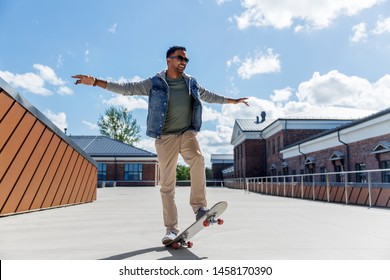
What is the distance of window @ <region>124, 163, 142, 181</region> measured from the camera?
155 ft

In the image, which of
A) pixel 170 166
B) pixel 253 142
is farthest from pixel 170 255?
pixel 253 142

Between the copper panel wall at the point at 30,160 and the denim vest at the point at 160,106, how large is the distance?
4260 mm

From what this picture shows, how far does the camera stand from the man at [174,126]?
387 cm

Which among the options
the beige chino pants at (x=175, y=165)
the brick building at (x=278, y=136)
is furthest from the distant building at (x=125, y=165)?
the beige chino pants at (x=175, y=165)

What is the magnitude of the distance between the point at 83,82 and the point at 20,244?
2.01 meters

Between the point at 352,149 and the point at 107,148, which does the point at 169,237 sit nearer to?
the point at 352,149

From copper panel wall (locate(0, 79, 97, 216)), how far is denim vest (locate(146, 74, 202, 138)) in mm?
4260

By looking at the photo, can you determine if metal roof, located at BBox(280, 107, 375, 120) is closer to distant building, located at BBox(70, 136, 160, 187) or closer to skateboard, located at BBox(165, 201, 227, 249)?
distant building, located at BBox(70, 136, 160, 187)

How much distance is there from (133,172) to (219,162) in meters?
29.3

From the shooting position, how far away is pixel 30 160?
26.6 ft

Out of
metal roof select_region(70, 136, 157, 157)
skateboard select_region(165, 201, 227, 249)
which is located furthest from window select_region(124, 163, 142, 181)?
skateboard select_region(165, 201, 227, 249)

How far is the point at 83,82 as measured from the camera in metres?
3.62

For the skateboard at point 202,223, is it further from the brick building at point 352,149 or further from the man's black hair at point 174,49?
the brick building at point 352,149

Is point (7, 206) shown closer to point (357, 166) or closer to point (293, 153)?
point (357, 166)
